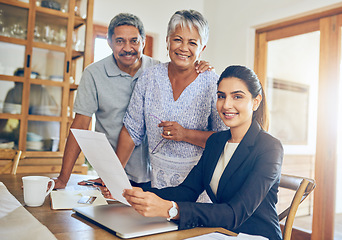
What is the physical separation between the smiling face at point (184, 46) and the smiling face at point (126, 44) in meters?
0.25

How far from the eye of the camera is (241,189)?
111cm

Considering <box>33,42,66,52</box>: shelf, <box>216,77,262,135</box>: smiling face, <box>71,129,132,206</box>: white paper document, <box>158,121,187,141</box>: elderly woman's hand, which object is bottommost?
<box>71,129,132,206</box>: white paper document

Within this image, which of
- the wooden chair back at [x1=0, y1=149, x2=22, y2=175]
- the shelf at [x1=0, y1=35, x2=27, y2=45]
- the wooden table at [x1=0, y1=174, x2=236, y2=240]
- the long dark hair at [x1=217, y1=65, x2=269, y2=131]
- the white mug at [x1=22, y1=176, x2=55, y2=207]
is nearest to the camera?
the wooden table at [x1=0, y1=174, x2=236, y2=240]

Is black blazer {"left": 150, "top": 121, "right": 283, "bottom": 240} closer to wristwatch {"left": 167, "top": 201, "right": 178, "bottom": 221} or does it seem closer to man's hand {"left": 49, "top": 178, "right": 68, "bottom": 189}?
wristwatch {"left": 167, "top": 201, "right": 178, "bottom": 221}

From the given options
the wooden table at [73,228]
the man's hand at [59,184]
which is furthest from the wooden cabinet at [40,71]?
the wooden table at [73,228]

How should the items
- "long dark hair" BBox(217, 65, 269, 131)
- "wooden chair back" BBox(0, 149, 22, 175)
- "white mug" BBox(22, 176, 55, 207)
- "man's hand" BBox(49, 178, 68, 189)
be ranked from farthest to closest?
"wooden chair back" BBox(0, 149, 22, 175), "man's hand" BBox(49, 178, 68, 189), "long dark hair" BBox(217, 65, 269, 131), "white mug" BBox(22, 176, 55, 207)

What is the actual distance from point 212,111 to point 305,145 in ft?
6.94

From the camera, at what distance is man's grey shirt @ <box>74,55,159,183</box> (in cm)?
175

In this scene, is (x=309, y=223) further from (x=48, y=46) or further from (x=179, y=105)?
(x=48, y=46)

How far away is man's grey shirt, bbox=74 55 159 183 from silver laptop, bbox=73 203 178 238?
26.1 inches

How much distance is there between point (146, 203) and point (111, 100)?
906 mm

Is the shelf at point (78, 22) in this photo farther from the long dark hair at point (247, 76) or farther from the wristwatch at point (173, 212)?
the wristwatch at point (173, 212)

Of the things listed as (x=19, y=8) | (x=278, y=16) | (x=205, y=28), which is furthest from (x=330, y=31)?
(x=19, y=8)

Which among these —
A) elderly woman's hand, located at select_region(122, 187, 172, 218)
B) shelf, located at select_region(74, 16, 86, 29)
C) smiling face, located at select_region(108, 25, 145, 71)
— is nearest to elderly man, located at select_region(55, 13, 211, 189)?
smiling face, located at select_region(108, 25, 145, 71)
